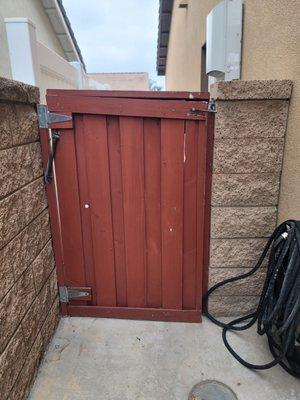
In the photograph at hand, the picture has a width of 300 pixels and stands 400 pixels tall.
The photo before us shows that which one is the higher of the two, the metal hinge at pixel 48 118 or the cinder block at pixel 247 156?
the metal hinge at pixel 48 118

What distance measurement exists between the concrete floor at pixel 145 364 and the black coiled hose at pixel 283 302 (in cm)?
10

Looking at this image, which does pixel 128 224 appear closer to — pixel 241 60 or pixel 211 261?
pixel 211 261

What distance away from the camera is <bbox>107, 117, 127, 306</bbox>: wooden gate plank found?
186cm

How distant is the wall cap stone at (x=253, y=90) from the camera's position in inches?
66.2

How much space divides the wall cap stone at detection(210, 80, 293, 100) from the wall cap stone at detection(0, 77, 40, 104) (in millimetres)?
1082

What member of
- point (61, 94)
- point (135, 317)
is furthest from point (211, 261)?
point (61, 94)

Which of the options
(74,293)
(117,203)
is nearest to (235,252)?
(117,203)

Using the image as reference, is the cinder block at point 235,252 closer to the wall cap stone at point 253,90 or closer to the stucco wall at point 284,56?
the stucco wall at point 284,56

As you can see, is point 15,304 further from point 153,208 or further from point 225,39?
point 225,39

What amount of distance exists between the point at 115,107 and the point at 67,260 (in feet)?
3.69

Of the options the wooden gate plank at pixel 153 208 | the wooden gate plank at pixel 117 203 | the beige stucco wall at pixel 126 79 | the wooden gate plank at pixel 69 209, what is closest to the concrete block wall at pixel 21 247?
the wooden gate plank at pixel 69 209

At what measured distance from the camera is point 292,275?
151 centimetres

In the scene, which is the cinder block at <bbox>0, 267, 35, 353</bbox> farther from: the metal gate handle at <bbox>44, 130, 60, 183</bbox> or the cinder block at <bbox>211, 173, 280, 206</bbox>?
the cinder block at <bbox>211, 173, 280, 206</bbox>

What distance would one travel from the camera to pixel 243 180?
1900mm
